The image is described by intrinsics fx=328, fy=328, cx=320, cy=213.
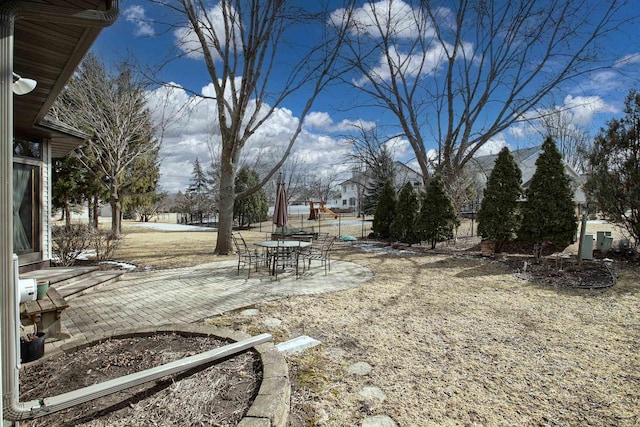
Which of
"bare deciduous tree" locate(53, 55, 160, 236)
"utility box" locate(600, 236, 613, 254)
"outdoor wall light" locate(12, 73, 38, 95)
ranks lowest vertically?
"utility box" locate(600, 236, 613, 254)

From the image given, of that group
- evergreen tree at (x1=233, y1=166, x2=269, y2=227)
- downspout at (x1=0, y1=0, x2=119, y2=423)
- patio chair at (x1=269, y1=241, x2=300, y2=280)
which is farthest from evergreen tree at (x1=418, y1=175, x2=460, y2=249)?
evergreen tree at (x1=233, y1=166, x2=269, y2=227)

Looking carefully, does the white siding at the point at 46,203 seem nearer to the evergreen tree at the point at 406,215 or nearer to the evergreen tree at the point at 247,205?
the evergreen tree at the point at 406,215

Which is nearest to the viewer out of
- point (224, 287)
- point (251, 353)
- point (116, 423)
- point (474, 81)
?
point (116, 423)

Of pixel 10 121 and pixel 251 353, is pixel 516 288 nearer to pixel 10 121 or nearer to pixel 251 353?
pixel 251 353

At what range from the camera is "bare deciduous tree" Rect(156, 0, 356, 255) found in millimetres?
9805

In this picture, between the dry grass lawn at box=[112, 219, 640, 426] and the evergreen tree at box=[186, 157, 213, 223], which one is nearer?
the dry grass lawn at box=[112, 219, 640, 426]

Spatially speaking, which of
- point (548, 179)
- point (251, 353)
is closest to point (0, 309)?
point (251, 353)

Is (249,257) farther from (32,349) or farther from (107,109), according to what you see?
(107,109)

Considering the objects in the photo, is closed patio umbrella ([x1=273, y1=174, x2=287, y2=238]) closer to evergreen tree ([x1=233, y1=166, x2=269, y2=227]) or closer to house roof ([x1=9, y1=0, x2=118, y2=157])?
house roof ([x1=9, y1=0, x2=118, y2=157])

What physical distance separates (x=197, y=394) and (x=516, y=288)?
19.9 ft

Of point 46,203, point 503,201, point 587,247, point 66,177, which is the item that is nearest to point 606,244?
point 587,247

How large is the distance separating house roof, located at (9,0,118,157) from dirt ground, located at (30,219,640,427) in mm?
3103

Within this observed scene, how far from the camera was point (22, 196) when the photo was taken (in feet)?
20.4

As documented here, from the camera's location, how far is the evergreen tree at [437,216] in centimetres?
1162
